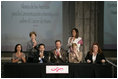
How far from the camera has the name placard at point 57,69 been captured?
5301 millimetres

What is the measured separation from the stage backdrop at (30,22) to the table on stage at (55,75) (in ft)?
11.0

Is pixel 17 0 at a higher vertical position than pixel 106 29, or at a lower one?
higher

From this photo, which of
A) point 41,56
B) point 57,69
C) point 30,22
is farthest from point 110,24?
point 57,69

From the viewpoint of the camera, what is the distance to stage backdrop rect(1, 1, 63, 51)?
873 cm

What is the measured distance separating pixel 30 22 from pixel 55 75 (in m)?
3.80

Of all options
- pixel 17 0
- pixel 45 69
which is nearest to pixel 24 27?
pixel 17 0

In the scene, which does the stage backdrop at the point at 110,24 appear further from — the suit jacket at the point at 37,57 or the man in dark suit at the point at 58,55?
the suit jacket at the point at 37,57

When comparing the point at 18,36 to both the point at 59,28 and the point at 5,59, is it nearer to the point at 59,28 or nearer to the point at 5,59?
the point at 5,59

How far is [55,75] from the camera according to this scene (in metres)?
5.36

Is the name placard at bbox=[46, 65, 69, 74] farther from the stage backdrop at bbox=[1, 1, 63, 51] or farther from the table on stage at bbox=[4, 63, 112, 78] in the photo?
the stage backdrop at bbox=[1, 1, 63, 51]

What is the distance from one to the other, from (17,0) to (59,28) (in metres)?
1.84

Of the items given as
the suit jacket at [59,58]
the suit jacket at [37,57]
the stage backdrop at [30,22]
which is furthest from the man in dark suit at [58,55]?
the stage backdrop at [30,22]

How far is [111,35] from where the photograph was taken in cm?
887

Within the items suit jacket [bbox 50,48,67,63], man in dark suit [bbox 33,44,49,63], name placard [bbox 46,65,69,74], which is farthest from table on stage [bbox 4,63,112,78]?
suit jacket [bbox 50,48,67,63]
